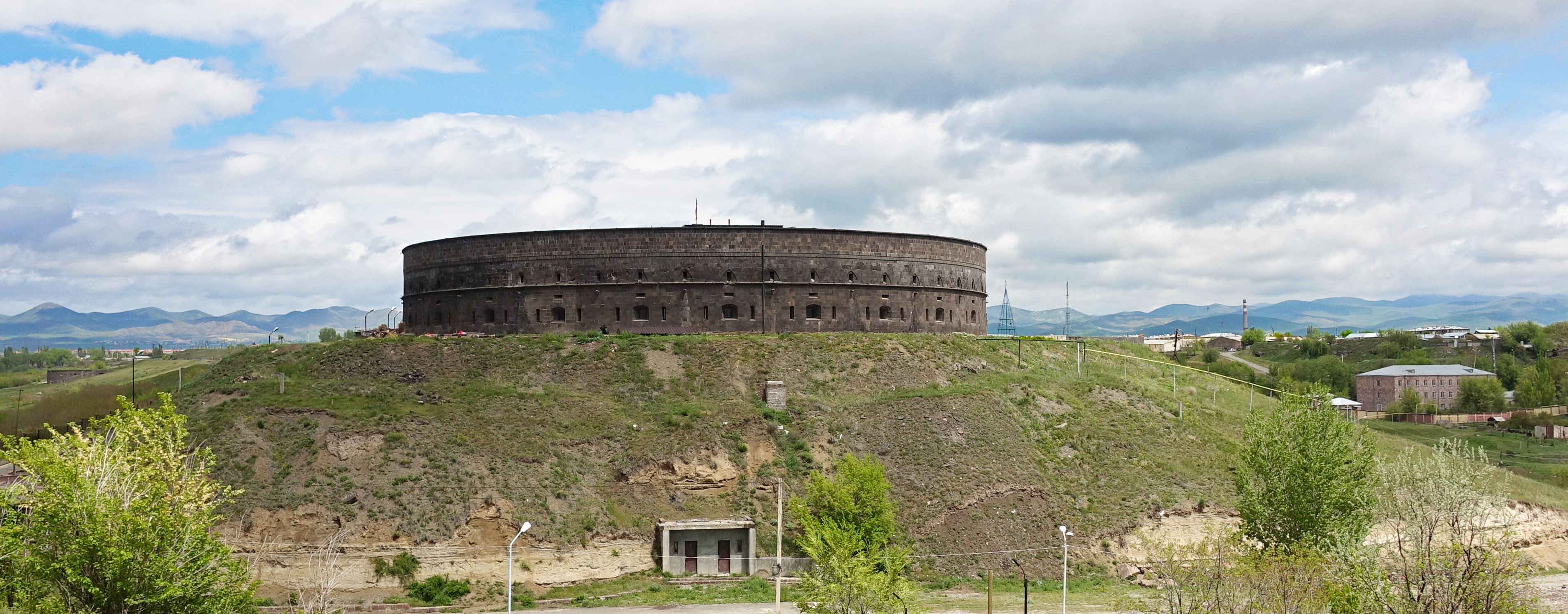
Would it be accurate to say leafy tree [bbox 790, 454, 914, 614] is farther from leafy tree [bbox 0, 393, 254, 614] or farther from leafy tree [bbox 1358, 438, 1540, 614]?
leafy tree [bbox 0, 393, 254, 614]

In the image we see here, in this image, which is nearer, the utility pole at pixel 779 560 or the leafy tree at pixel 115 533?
the leafy tree at pixel 115 533

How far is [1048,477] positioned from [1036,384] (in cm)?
669

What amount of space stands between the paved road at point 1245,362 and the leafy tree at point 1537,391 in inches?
761

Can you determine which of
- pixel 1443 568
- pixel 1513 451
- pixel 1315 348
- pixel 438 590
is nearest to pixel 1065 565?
pixel 1443 568

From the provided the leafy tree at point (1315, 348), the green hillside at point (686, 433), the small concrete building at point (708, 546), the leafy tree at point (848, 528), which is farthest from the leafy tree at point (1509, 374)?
the small concrete building at point (708, 546)

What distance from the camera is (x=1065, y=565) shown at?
34.8 metres

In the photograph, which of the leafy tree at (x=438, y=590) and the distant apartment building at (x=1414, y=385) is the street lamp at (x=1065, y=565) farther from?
the distant apartment building at (x=1414, y=385)

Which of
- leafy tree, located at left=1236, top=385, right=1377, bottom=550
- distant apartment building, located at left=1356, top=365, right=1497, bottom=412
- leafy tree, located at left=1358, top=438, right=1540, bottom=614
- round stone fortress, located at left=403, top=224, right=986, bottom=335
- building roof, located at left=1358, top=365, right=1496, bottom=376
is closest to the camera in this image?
leafy tree, located at left=1358, top=438, right=1540, bottom=614

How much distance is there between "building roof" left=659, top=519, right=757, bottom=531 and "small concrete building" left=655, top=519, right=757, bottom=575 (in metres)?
0.01

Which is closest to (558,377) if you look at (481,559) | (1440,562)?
(481,559)

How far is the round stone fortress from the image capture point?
5281cm

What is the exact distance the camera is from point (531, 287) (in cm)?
5356

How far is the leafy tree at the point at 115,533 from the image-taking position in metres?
21.4

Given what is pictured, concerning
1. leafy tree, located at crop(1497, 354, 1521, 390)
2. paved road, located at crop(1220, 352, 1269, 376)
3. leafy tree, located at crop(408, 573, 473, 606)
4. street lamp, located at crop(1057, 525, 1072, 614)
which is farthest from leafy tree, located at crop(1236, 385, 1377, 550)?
leafy tree, located at crop(1497, 354, 1521, 390)
